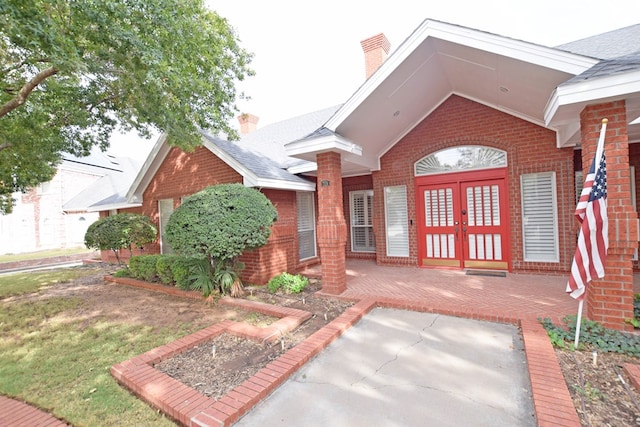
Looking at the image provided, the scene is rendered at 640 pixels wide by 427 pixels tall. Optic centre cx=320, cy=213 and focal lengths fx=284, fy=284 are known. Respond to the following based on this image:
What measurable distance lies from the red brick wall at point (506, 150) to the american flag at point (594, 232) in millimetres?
3474

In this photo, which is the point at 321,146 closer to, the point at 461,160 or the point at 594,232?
the point at 461,160

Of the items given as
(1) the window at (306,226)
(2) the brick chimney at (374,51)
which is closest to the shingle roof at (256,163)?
(1) the window at (306,226)

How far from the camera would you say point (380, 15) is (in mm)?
9750

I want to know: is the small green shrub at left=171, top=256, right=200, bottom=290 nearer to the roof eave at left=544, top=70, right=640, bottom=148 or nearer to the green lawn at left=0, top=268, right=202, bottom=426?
the green lawn at left=0, top=268, right=202, bottom=426

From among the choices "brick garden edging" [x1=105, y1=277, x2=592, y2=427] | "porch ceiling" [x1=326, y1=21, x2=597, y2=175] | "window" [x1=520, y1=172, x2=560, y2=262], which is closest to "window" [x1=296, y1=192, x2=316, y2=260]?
"porch ceiling" [x1=326, y1=21, x2=597, y2=175]

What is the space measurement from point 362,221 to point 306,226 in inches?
80.5

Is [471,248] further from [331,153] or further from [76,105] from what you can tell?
[76,105]

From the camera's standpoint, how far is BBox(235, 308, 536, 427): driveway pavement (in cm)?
252

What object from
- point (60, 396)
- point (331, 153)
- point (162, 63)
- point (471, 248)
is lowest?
point (60, 396)

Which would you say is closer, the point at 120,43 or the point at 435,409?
the point at 435,409

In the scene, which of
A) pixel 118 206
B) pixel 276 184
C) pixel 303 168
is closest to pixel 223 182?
pixel 276 184

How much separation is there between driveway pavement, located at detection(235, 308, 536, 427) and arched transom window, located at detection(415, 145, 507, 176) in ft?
14.7

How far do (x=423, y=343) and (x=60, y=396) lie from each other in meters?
4.27

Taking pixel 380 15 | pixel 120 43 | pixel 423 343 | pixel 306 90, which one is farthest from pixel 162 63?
pixel 306 90
